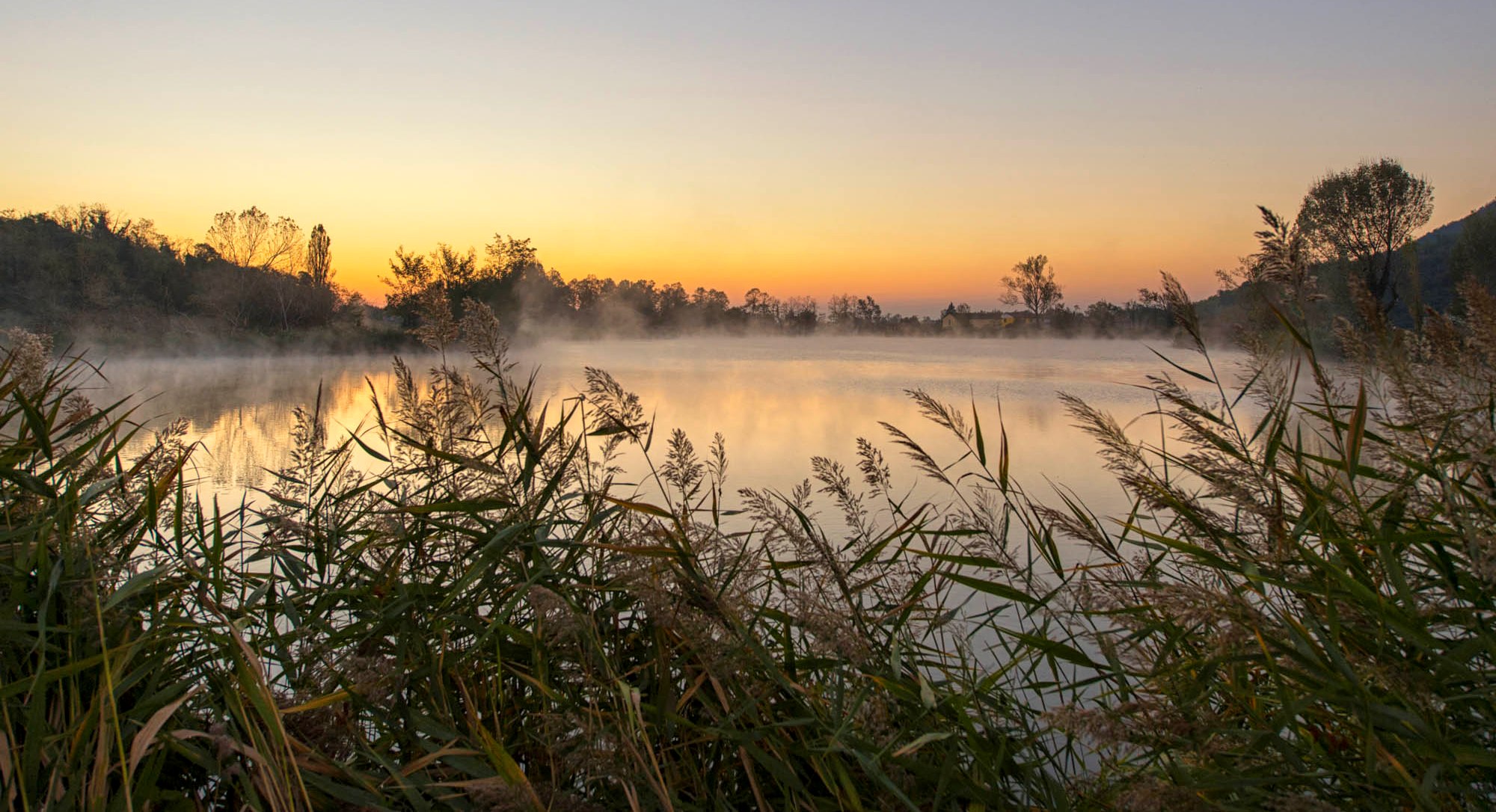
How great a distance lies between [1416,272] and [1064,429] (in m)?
8.04

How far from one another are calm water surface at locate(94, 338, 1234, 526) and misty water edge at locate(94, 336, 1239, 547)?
39 mm

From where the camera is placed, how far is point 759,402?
40.8ft

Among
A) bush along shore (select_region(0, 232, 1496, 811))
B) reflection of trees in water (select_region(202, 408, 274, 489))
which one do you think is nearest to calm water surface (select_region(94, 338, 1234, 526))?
reflection of trees in water (select_region(202, 408, 274, 489))

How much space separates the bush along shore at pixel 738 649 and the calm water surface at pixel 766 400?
50 cm

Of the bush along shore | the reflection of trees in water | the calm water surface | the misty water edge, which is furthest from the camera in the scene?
the calm water surface

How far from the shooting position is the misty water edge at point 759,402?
6523 millimetres

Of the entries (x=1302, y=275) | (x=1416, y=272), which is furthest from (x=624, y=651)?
(x=1416, y=272)

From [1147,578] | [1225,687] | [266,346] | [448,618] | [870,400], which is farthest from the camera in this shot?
[266,346]

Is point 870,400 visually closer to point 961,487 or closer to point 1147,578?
point 961,487

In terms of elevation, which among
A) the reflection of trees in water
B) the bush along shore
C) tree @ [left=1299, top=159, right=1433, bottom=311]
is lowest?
the reflection of trees in water

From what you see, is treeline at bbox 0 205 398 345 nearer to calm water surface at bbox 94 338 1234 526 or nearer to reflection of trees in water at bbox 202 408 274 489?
calm water surface at bbox 94 338 1234 526

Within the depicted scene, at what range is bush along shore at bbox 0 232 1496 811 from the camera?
1072 mm

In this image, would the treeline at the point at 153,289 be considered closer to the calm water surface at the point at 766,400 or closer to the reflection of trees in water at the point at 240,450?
the calm water surface at the point at 766,400

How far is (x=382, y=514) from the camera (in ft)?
5.68
